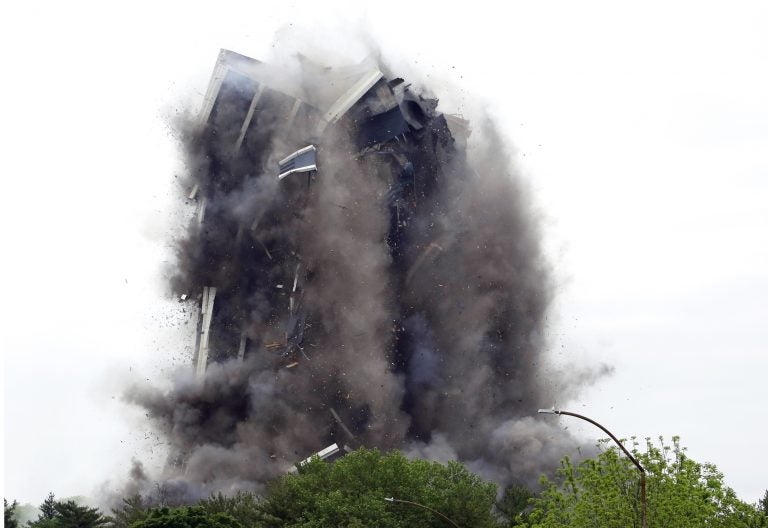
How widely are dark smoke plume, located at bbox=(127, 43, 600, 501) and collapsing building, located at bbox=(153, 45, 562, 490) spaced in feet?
0.39

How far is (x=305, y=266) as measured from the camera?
88.1 meters

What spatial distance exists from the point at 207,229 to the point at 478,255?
23.8 metres

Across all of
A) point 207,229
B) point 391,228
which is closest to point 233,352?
point 207,229

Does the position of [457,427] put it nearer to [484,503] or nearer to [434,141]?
[434,141]

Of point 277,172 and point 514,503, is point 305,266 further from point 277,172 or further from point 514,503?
point 514,503

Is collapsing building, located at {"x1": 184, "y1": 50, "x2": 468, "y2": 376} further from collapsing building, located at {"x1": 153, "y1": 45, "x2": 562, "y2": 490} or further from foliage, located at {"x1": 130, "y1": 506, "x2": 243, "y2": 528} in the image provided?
foliage, located at {"x1": 130, "y1": 506, "x2": 243, "y2": 528}

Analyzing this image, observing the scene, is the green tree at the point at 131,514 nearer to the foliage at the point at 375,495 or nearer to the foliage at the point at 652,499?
the foliage at the point at 375,495

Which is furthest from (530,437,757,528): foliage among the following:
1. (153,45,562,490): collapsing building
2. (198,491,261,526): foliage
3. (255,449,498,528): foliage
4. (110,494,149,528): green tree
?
(153,45,562,490): collapsing building

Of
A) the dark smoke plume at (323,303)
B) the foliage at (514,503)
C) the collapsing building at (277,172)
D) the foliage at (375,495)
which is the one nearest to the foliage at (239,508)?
the foliage at (375,495)

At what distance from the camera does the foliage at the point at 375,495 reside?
197 feet

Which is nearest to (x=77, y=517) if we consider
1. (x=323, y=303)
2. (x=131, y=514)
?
(x=131, y=514)

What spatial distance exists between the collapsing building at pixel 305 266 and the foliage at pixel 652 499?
4004 cm

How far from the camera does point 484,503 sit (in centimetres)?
6241

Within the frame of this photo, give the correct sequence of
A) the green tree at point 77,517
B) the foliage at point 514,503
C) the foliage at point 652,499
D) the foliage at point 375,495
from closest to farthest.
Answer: the foliage at point 652,499 → the foliage at point 375,495 → the green tree at point 77,517 → the foliage at point 514,503
